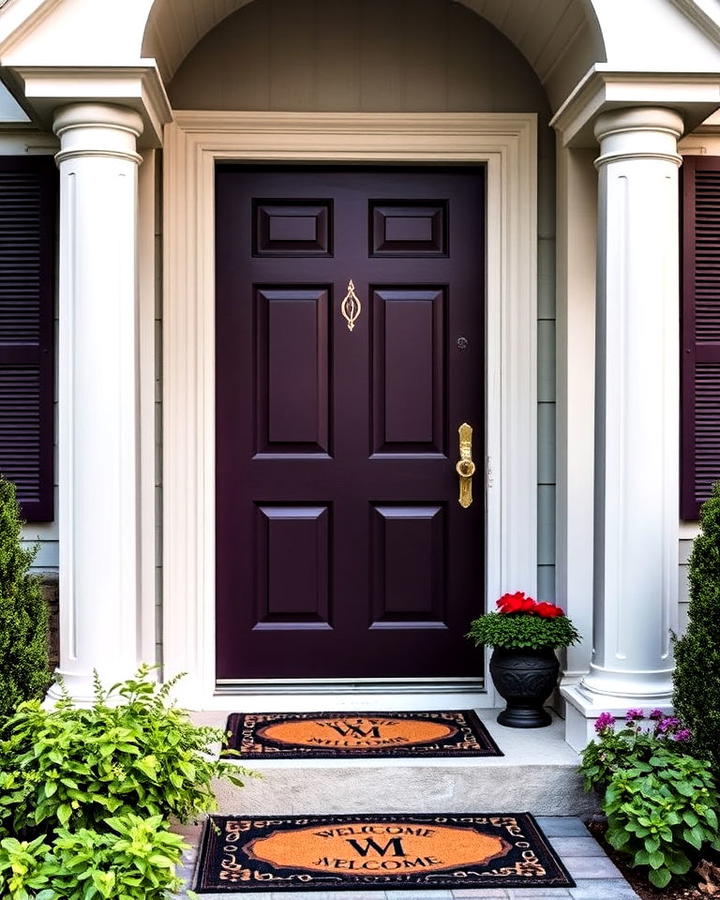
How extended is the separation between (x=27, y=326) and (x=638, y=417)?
2.20 metres

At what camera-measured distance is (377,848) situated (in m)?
3.19

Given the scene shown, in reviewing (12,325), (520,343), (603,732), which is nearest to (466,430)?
(520,343)

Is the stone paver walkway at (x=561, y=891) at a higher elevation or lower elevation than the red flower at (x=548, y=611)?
lower

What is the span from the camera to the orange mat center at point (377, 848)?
308 cm

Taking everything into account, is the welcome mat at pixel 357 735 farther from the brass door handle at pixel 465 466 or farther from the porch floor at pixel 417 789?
the brass door handle at pixel 465 466

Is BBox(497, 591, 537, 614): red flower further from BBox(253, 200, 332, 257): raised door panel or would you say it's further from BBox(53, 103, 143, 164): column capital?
BBox(53, 103, 143, 164): column capital

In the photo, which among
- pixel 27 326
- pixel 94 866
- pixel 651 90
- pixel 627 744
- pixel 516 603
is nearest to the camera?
pixel 94 866

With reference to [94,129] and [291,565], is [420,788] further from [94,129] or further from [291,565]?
[94,129]

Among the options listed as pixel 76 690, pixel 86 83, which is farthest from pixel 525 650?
pixel 86 83

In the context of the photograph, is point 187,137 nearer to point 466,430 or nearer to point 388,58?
point 388,58

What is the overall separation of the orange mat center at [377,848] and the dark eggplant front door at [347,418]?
996mm

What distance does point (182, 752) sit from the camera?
3084 millimetres

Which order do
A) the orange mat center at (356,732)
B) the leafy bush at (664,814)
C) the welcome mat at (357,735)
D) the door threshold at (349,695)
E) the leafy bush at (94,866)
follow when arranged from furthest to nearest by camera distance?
the door threshold at (349,695) → the orange mat center at (356,732) → the welcome mat at (357,735) → the leafy bush at (664,814) → the leafy bush at (94,866)

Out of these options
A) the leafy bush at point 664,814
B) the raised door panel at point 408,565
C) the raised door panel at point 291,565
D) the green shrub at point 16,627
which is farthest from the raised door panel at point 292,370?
the leafy bush at point 664,814
